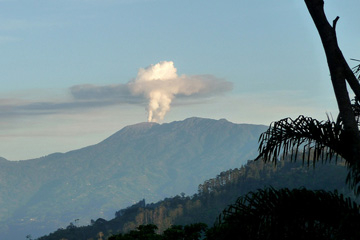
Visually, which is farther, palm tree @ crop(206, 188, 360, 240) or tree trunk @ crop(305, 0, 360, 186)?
palm tree @ crop(206, 188, 360, 240)

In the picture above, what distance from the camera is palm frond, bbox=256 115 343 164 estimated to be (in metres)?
9.60

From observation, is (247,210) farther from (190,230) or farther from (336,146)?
(190,230)

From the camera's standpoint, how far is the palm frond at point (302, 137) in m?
9.60

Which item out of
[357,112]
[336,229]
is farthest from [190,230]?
[336,229]

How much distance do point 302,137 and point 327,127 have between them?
16.5 inches

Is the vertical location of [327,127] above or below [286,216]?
above

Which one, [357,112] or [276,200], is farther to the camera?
[357,112]

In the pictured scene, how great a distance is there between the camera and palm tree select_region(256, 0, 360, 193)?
9464 millimetres

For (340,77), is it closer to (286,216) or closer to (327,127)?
(327,127)

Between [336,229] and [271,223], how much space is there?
935mm

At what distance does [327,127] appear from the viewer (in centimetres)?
968

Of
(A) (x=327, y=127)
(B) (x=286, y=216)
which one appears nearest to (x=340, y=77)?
(A) (x=327, y=127)

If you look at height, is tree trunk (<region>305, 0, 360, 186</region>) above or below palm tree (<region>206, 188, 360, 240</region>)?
above

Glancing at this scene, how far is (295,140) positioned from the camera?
9859 millimetres
